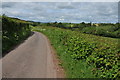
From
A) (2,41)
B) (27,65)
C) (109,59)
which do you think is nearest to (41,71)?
(27,65)

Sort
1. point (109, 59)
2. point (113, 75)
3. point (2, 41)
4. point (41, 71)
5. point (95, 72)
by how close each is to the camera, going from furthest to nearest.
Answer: point (2, 41)
point (41, 71)
point (95, 72)
point (109, 59)
point (113, 75)

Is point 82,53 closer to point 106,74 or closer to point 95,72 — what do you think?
point 95,72

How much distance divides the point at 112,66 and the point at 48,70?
4349 millimetres

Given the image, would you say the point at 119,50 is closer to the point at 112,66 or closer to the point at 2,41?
the point at 112,66

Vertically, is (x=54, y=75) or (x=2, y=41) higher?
(x=2, y=41)

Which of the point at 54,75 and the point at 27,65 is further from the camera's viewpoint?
the point at 27,65

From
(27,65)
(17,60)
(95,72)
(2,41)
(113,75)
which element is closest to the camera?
(113,75)

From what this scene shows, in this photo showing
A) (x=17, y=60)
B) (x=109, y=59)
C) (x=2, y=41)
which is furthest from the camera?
(x=2, y=41)

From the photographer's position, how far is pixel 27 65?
A: 47.7 ft

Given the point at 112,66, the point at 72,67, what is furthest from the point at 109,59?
the point at 72,67

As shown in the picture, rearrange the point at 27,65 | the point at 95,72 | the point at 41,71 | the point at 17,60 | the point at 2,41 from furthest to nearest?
the point at 2,41 → the point at 17,60 → the point at 27,65 → the point at 41,71 → the point at 95,72

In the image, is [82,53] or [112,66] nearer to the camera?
[112,66]

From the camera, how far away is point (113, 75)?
9984 mm

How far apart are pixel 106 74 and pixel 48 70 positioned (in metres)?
4.09
